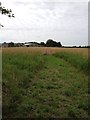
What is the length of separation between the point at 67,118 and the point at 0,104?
1570 millimetres

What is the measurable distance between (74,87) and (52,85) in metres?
0.88

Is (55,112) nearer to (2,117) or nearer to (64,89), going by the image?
(2,117)

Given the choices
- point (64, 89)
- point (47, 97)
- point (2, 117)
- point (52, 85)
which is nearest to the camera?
point (2, 117)

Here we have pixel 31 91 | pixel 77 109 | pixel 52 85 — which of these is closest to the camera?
pixel 77 109

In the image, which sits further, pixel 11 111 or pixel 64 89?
pixel 64 89

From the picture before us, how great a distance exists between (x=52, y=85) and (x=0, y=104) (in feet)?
14.0

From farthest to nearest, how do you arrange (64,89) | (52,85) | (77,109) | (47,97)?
(52,85) < (64,89) < (47,97) < (77,109)

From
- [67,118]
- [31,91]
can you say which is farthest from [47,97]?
[67,118]

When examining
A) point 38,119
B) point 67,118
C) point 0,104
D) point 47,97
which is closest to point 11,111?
point 0,104

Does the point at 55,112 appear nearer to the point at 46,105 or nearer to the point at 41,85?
the point at 46,105

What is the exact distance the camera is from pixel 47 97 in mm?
8805

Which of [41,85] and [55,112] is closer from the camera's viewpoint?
[55,112]

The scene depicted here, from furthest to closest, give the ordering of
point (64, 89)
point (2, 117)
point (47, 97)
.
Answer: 1. point (64, 89)
2. point (47, 97)
3. point (2, 117)

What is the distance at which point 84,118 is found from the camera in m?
6.71
